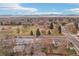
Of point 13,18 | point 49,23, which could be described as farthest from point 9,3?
point 49,23

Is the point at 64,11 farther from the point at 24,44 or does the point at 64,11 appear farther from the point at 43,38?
the point at 24,44

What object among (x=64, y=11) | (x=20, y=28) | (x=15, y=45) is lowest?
(x=15, y=45)

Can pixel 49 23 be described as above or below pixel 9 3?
below

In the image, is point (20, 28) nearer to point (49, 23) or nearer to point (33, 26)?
point (33, 26)

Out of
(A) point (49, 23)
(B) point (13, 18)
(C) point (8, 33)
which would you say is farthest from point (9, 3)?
(A) point (49, 23)

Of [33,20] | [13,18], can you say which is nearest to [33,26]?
[33,20]

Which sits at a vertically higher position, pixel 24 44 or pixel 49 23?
pixel 49 23
